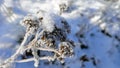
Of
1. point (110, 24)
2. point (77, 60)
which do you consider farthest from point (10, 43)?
point (110, 24)

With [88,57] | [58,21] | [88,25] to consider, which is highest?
[58,21]

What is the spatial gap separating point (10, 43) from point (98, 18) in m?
1.34

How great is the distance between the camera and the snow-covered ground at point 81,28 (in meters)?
4.13

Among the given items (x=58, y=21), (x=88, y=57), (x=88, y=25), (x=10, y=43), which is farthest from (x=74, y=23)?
(x=58, y=21)

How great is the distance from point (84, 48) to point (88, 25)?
1.15 feet

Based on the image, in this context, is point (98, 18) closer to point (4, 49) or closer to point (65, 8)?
point (65, 8)

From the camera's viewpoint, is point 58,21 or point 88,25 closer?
point 58,21

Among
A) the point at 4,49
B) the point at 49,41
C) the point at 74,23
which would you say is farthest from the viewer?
the point at 74,23

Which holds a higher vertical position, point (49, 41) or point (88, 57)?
point (49, 41)

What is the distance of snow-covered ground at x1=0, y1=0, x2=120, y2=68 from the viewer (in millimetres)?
4133

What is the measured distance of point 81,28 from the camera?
4512 mm

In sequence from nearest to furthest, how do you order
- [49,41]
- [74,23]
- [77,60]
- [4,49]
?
[49,41] < [4,49] < [77,60] < [74,23]

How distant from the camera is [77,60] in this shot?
4.26m

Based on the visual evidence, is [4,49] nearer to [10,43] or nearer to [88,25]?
[10,43]
